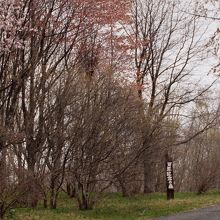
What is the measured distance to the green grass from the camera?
17.3 metres

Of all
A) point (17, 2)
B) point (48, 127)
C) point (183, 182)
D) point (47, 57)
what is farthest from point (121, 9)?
point (183, 182)

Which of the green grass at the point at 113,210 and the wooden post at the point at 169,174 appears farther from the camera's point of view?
the wooden post at the point at 169,174

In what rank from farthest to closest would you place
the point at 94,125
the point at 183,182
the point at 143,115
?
1. the point at 183,182
2. the point at 143,115
3. the point at 94,125

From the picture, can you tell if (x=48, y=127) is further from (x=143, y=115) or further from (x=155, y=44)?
(x=155, y=44)

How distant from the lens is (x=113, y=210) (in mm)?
19844

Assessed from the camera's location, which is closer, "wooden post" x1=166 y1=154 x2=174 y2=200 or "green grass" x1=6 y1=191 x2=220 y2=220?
"green grass" x1=6 y1=191 x2=220 y2=220

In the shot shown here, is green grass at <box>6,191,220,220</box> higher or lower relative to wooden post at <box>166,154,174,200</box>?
lower

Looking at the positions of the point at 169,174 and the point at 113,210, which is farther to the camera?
the point at 169,174

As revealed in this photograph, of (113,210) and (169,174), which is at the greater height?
(169,174)

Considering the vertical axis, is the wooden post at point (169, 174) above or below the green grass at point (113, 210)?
above

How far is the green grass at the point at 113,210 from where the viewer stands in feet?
56.6

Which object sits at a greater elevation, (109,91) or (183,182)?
(109,91)

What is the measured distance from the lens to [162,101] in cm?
3484

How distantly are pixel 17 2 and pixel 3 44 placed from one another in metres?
1.27
